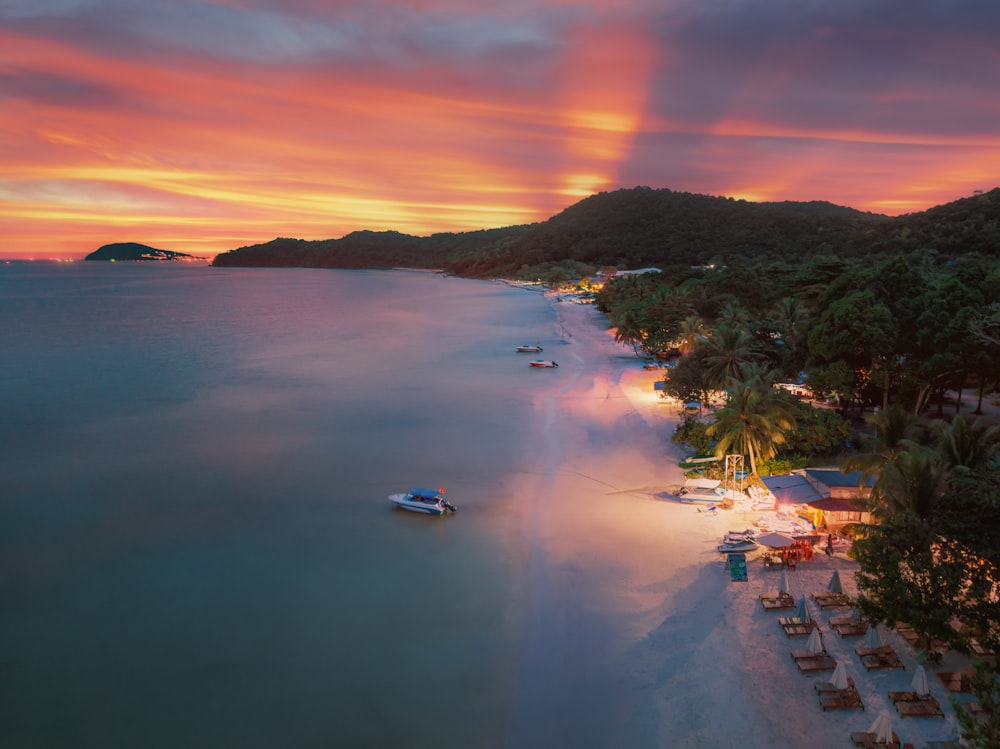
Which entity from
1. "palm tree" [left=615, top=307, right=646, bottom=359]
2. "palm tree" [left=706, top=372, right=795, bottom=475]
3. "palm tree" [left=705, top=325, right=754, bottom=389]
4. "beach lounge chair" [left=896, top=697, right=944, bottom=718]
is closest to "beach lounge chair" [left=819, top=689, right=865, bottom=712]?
"beach lounge chair" [left=896, top=697, right=944, bottom=718]

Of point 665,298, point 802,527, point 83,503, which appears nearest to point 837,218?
point 665,298

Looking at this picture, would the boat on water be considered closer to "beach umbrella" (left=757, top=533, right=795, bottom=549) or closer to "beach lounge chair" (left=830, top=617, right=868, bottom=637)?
"beach umbrella" (left=757, top=533, right=795, bottom=549)

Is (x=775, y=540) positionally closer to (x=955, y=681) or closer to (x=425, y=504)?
(x=955, y=681)

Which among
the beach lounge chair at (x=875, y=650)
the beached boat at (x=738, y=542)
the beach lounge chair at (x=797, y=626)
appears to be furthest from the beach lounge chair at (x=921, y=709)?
the beached boat at (x=738, y=542)

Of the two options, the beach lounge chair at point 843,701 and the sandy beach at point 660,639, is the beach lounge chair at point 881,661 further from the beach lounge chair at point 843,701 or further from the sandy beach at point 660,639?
the beach lounge chair at point 843,701

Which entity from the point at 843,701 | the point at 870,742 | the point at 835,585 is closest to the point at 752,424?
the point at 835,585
